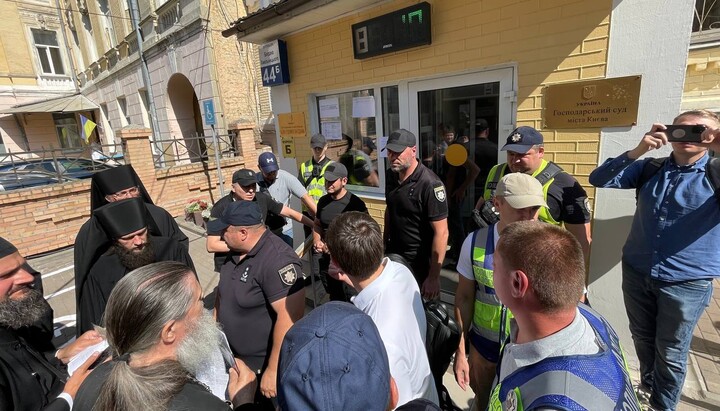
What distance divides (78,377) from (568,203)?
3.04 metres

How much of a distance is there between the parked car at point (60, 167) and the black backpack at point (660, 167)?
10348 mm

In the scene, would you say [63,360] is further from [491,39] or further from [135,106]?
[135,106]

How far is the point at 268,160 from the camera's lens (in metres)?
4.31

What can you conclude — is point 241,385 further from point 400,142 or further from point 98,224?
point 400,142

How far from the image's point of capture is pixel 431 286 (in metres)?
2.69

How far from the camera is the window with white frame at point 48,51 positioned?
20.6m

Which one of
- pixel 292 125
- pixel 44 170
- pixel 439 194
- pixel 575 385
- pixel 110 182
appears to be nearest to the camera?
pixel 575 385

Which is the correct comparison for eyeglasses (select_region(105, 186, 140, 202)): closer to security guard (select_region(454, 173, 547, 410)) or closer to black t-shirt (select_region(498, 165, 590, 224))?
security guard (select_region(454, 173, 547, 410))

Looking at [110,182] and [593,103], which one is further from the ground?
[593,103]

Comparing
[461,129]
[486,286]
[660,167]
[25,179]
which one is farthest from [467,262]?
[25,179]

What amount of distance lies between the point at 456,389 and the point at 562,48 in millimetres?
3001

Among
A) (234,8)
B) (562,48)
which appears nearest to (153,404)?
(562,48)

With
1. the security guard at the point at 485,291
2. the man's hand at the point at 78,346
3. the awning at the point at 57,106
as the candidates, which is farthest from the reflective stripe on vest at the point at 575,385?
the awning at the point at 57,106

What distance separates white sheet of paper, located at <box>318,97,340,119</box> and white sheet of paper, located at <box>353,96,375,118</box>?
39 cm
